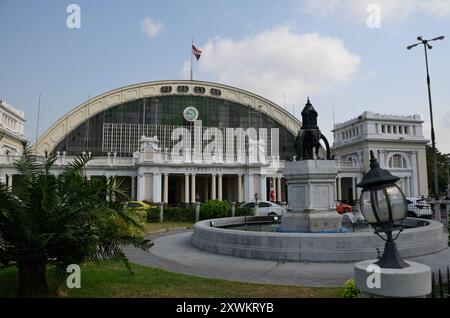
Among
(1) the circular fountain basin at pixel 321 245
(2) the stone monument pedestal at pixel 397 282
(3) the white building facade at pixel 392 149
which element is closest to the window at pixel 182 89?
(3) the white building facade at pixel 392 149

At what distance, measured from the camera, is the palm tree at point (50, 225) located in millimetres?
6588

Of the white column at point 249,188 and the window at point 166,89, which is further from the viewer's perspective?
the window at point 166,89

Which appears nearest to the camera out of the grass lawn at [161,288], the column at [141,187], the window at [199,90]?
the grass lawn at [161,288]

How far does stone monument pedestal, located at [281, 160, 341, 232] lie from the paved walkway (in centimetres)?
293

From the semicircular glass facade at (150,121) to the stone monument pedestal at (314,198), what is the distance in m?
47.2

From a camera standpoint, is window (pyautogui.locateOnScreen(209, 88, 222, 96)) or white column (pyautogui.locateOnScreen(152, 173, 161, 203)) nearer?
white column (pyautogui.locateOnScreen(152, 173, 161, 203))

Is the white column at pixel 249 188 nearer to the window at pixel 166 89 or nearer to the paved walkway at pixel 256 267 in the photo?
the window at pixel 166 89

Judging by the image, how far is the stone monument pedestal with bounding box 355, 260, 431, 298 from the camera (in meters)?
4.70

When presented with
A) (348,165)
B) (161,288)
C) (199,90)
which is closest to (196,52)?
(199,90)

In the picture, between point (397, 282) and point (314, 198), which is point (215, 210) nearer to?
point (314, 198)

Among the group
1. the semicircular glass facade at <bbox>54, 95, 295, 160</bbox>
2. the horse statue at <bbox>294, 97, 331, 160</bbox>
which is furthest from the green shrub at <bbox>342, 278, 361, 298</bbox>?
the semicircular glass facade at <bbox>54, 95, 295, 160</bbox>

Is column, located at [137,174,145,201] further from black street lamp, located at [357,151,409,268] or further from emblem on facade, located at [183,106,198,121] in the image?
black street lamp, located at [357,151,409,268]

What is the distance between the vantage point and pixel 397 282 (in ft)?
15.5

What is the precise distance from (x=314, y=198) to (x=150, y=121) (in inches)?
1984
